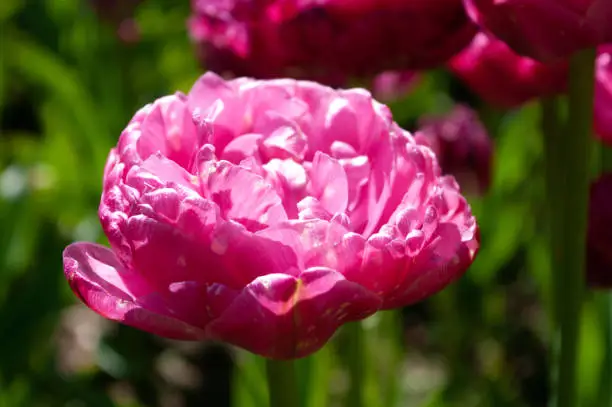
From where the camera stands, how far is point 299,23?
1.76 ft

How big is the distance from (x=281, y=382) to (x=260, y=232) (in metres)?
0.09

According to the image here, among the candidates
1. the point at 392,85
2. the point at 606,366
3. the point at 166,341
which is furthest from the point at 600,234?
the point at 166,341

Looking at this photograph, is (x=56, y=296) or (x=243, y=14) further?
(x=56, y=296)

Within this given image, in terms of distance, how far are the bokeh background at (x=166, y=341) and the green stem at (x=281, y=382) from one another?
1.12 feet

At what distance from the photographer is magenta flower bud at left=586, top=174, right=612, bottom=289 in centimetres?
50

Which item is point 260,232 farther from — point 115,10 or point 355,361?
point 115,10

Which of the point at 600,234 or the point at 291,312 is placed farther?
the point at 600,234

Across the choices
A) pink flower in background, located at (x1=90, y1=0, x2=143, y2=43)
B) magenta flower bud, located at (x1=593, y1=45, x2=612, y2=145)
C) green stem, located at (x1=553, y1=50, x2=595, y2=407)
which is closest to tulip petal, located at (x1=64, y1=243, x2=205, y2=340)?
green stem, located at (x1=553, y1=50, x2=595, y2=407)

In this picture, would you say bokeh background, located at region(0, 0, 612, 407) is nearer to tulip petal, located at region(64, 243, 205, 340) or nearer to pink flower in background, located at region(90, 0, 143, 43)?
pink flower in background, located at region(90, 0, 143, 43)

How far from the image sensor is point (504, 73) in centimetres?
58

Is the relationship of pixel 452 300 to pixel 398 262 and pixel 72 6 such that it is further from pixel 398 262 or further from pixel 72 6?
pixel 72 6

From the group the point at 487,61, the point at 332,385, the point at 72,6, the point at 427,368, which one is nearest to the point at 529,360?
the point at 427,368

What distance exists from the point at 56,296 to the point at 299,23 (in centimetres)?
64

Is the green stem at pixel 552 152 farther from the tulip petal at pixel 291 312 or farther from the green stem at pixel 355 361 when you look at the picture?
the tulip petal at pixel 291 312
